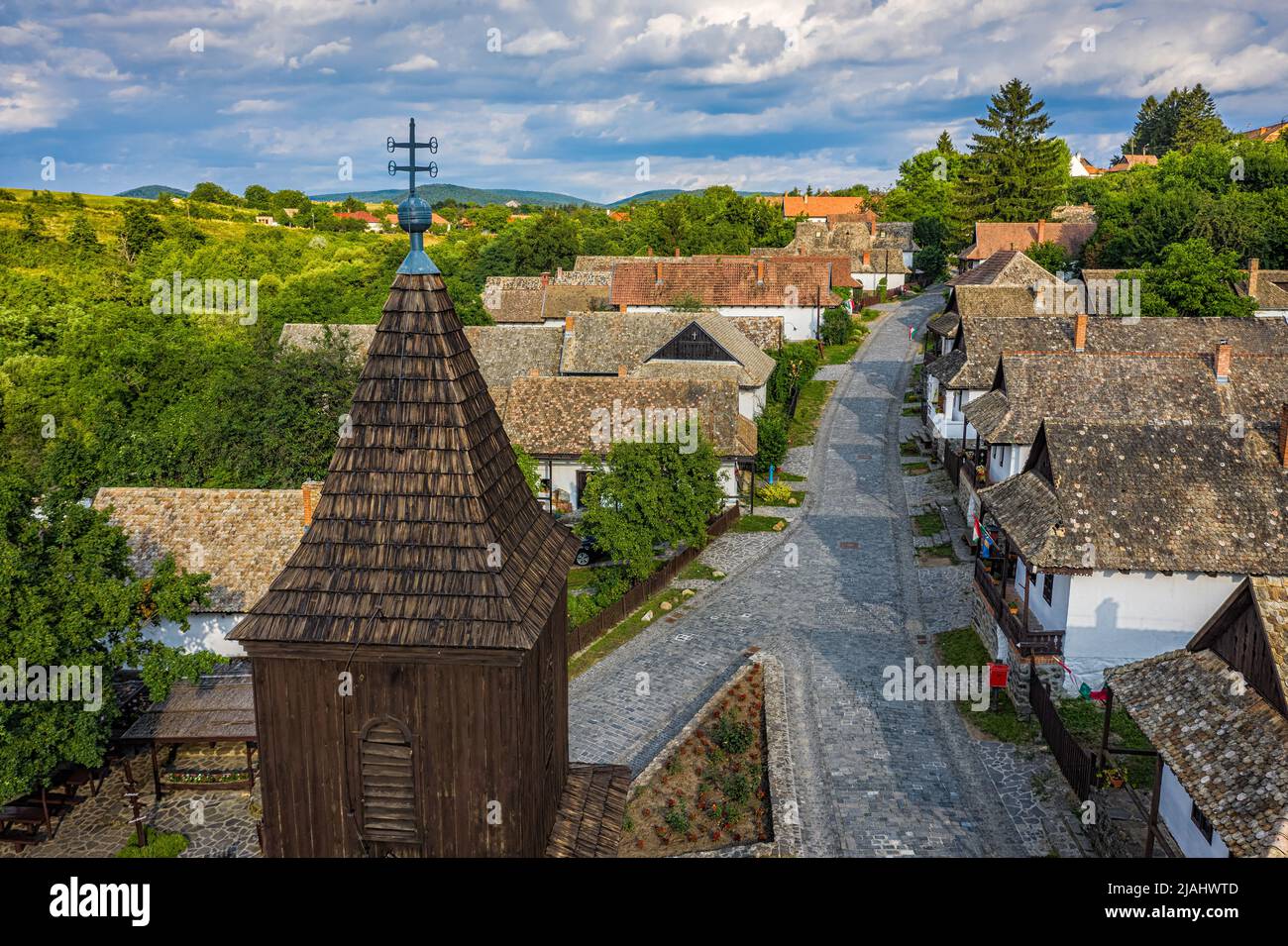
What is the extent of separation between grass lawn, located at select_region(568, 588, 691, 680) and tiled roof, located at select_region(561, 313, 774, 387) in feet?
58.6

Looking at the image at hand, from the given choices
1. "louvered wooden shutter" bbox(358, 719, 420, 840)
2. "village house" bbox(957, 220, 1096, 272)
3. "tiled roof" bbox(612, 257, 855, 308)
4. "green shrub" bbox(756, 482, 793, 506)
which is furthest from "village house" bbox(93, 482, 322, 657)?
"village house" bbox(957, 220, 1096, 272)

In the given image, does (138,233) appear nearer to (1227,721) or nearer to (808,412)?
(808,412)

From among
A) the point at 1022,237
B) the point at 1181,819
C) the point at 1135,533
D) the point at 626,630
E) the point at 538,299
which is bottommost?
the point at 626,630

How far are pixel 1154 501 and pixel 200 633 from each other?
25.1m

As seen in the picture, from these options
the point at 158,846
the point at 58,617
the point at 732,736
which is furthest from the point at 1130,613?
the point at 58,617

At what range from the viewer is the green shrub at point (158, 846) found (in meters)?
19.7

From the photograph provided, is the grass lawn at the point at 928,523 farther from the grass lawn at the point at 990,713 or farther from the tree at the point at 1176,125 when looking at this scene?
the tree at the point at 1176,125

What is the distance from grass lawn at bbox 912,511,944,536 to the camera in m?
36.9

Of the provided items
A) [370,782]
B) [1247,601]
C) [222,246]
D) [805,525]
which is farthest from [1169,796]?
[222,246]

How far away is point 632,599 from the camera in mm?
31562

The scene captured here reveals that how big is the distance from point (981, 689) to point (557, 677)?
1641 centimetres

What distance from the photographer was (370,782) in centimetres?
1023
